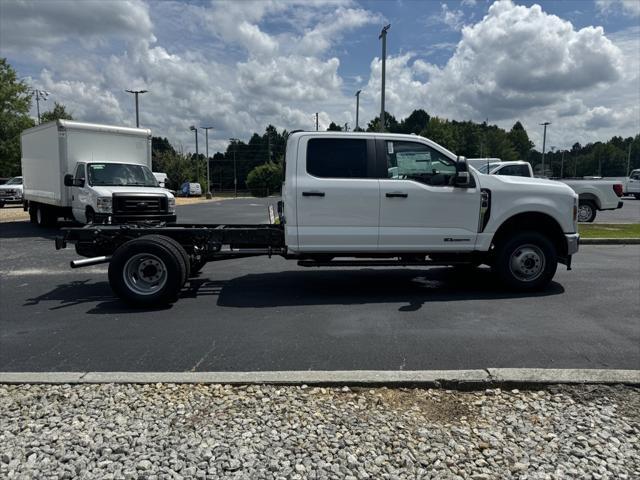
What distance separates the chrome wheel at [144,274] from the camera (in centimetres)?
646

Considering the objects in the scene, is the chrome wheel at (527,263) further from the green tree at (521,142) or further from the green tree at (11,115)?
the green tree at (521,142)

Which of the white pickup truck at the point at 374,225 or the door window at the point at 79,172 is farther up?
the door window at the point at 79,172

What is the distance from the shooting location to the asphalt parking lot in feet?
15.1

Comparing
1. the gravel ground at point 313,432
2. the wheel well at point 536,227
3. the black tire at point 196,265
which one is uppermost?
the wheel well at point 536,227

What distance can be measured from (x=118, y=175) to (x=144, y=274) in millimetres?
8867

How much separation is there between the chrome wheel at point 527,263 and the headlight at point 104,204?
10000 millimetres

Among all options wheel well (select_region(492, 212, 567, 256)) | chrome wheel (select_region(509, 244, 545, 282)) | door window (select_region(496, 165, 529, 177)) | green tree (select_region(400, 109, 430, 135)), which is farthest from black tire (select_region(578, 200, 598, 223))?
green tree (select_region(400, 109, 430, 135))

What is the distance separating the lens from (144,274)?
6582mm

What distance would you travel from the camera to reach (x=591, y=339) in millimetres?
5141

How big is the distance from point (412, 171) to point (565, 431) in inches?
168

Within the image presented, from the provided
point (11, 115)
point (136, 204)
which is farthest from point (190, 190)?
point (136, 204)

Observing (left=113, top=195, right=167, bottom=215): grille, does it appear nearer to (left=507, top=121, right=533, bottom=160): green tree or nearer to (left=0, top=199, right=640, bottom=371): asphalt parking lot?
(left=0, top=199, right=640, bottom=371): asphalt parking lot

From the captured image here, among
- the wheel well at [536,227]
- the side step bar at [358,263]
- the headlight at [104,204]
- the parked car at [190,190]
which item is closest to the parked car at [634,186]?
the wheel well at [536,227]

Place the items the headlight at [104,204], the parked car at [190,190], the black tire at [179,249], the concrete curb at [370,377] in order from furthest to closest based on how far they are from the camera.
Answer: the parked car at [190,190]
the headlight at [104,204]
the black tire at [179,249]
the concrete curb at [370,377]
